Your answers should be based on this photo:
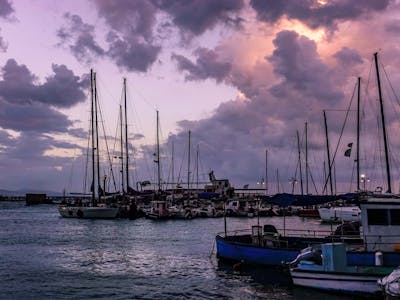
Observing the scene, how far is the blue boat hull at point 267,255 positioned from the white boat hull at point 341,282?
1757 millimetres

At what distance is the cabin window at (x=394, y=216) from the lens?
1049 inches

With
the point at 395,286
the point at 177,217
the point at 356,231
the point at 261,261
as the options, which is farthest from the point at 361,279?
the point at 177,217

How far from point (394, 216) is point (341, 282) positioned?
5329 mm

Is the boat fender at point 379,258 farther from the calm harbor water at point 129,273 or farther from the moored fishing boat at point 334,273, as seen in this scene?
the calm harbor water at point 129,273

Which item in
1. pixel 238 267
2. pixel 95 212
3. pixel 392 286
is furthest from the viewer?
pixel 95 212

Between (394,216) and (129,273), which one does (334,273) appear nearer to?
(394,216)

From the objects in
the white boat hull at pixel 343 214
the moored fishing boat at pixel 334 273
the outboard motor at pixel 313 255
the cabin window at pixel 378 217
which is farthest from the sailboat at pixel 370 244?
the white boat hull at pixel 343 214

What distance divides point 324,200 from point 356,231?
3.33 metres

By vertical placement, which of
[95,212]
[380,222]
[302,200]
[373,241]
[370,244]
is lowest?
[370,244]

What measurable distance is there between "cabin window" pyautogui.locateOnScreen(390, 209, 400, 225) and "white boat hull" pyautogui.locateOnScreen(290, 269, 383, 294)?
4321 mm

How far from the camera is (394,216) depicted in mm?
26719

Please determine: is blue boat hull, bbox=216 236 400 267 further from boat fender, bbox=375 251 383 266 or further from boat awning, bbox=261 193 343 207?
boat awning, bbox=261 193 343 207

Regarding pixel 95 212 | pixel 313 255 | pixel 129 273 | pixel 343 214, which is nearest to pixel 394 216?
pixel 313 255

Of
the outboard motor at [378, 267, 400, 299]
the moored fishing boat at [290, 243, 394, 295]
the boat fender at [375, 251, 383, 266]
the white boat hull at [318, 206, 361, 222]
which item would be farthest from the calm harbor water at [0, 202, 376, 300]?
the white boat hull at [318, 206, 361, 222]
